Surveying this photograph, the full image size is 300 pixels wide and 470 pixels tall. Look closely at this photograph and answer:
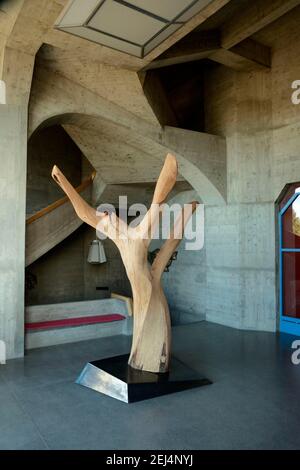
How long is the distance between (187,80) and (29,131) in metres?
5.10

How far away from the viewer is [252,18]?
5.84 metres

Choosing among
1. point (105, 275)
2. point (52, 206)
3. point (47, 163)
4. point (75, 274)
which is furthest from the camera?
point (105, 275)

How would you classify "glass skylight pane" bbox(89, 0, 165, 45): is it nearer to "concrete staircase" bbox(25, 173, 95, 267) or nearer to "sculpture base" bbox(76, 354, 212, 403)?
"concrete staircase" bbox(25, 173, 95, 267)

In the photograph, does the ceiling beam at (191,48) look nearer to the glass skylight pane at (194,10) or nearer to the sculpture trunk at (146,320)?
the glass skylight pane at (194,10)

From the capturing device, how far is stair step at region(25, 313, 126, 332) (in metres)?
5.82

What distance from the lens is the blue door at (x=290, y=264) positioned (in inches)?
262

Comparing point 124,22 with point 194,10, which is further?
point 124,22

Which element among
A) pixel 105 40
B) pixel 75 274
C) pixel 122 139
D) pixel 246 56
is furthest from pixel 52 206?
pixel 246 56

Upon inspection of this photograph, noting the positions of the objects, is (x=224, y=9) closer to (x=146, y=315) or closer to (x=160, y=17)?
→ (x=160, y=17)

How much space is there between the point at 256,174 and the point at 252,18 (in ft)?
9.12

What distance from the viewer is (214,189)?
24.1 feet

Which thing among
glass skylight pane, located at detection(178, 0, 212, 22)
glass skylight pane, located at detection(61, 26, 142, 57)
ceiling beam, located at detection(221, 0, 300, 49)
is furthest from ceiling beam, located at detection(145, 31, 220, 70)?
glass skylight pane, located at detection(178, 0, 212, 22)

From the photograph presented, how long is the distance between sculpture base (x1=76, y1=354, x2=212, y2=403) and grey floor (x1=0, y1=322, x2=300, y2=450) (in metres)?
0.09

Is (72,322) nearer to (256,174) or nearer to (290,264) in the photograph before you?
(290,264)
